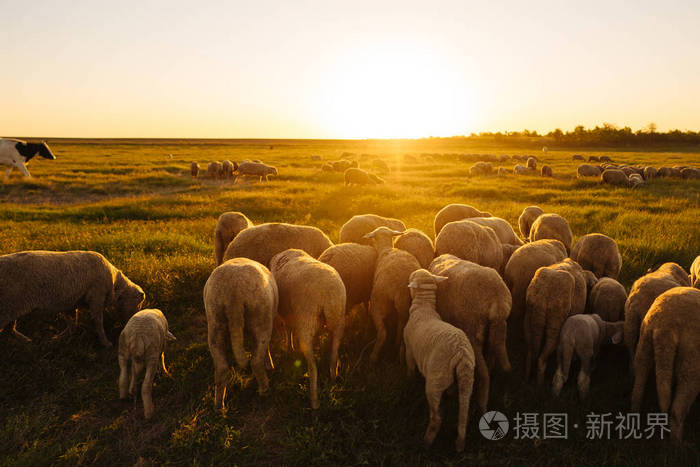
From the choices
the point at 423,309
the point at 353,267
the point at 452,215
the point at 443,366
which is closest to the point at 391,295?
the point at 423,309

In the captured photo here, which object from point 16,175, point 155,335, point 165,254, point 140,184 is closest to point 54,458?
point 155,335

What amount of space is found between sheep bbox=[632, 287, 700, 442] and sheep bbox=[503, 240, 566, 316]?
168cm

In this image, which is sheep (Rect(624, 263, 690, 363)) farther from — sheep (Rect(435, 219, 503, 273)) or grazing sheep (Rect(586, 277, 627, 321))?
sheep (Rect(435, 219, 503, 273))

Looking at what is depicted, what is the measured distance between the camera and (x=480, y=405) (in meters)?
4.00

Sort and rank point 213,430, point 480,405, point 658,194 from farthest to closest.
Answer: point 658,194 → point 480,405 → point 213,430

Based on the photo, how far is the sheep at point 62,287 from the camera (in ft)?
15.4

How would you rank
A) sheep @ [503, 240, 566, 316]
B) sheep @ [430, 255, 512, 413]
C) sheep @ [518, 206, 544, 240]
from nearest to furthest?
sheep @ [430, 255, 512, 413]
sheep @ [503, 240, 566, 316]
sheep @ [518, 206, 544, 240]

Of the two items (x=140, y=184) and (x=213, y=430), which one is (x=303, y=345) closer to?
(x=213, y=430)

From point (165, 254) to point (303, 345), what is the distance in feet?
18.5

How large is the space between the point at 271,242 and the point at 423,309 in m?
2.96

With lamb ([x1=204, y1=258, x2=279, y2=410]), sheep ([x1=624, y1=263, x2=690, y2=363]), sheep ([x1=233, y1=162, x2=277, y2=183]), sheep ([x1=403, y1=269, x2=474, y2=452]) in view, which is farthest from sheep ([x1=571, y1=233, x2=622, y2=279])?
sheep ([x1=233, y1=162, x2=277, y2=183])

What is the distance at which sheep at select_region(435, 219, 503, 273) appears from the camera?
624cm

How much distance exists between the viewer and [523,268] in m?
5.44

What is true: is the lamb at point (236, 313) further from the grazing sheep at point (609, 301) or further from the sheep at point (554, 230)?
the sheep at point (554, 230)
